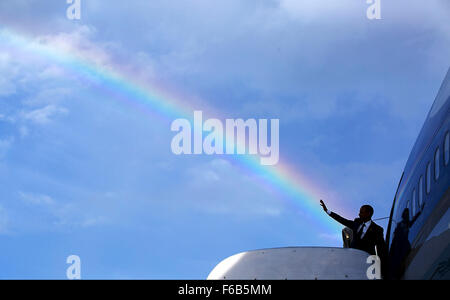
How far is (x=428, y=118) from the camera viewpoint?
47.8 ft

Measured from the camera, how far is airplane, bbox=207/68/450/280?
978cm

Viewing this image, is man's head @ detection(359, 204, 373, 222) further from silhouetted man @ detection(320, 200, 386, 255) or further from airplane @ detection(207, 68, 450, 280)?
airplane @ detection(207, 68, 450, 280)

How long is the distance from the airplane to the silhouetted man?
748 mm

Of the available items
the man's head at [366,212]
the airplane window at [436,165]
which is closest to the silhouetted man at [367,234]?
the man's head at [366,212]

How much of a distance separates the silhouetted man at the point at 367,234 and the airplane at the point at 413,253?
2.46ft

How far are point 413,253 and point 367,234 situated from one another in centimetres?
256

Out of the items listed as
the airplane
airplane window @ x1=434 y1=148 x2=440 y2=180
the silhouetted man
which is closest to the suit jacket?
the silhouetted man

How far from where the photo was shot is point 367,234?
14344mm

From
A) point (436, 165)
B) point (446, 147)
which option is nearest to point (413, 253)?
point (436, 165)

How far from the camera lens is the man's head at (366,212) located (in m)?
14.6
